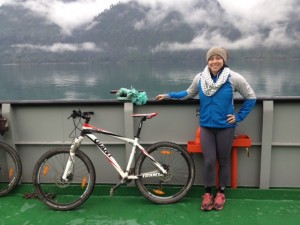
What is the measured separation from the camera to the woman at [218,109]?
10.3 ft

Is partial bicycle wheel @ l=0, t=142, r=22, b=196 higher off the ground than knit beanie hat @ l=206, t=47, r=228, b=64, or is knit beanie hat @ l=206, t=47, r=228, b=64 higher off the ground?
knit beanie hat @ l=206, t=47, r=228, b=64

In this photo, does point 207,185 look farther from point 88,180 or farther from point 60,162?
point 60,162

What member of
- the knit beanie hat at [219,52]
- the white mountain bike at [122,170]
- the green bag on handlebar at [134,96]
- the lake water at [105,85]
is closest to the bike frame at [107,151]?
the white mountain bike at [122,170]

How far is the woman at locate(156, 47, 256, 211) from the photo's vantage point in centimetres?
314

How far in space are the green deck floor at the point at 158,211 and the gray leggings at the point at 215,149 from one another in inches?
14.8

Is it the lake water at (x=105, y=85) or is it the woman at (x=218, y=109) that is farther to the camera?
the lake water at (x=105, y=85)

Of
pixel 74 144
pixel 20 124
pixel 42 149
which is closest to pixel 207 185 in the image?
pixel 74 144

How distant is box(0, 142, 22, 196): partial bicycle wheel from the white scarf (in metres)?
2.35

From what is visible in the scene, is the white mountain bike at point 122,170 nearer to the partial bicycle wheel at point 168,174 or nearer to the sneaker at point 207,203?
the partial bicycle wheel at point 168,174

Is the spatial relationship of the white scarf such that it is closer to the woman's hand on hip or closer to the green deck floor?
the woman's hand on hip

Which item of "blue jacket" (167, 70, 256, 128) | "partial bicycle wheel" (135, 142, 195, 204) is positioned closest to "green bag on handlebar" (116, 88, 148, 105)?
"partial bicycle wheel" (135, 142, 195, 204)

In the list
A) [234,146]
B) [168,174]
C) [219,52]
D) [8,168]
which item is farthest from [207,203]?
[8,168]

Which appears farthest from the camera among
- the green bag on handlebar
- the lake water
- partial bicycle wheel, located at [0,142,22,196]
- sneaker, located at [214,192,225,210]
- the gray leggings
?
the lake water

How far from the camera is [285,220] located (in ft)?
10.3
